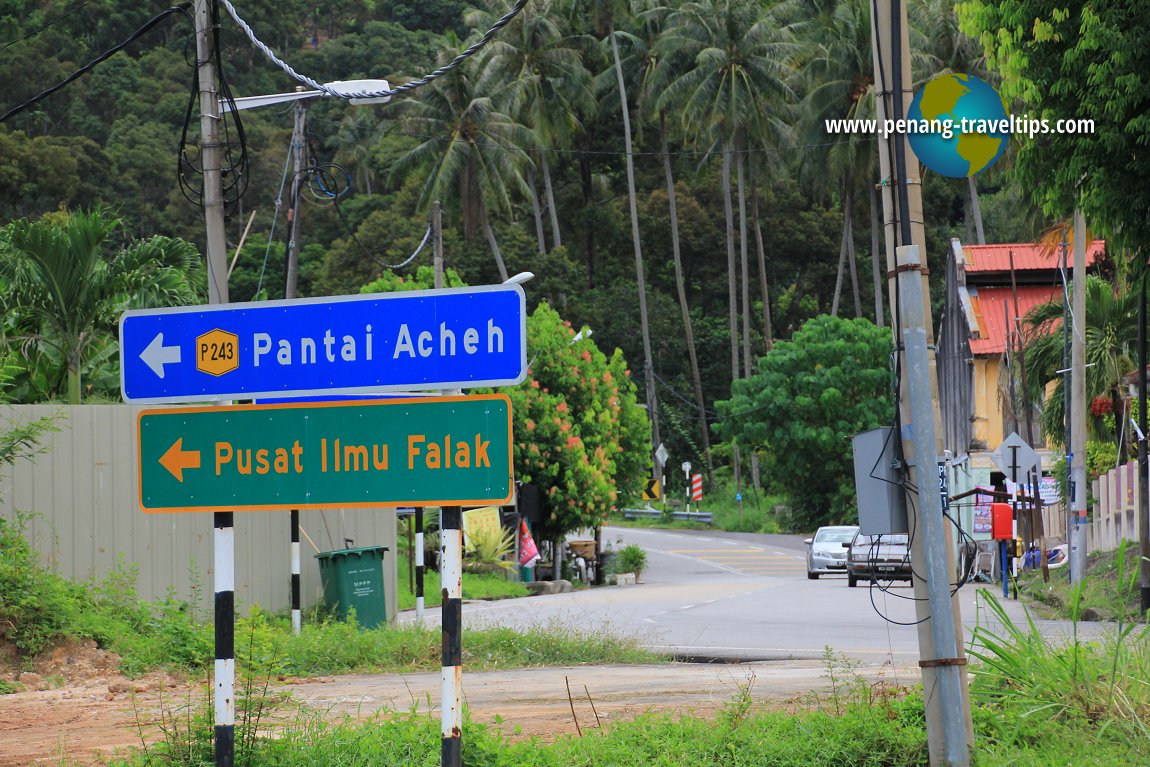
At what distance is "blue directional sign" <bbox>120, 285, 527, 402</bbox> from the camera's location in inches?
230

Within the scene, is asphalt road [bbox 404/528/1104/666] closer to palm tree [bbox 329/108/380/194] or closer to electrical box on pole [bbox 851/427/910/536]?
electrical box on pole [bbox 851/427/910/536]

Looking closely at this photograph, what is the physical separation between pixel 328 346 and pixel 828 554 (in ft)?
91.3

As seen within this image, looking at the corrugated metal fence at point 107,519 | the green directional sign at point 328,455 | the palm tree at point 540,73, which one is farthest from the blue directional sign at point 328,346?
the palm tree at point 540,73

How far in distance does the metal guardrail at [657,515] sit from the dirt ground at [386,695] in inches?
1949

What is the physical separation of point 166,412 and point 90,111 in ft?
205

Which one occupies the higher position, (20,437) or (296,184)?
(296,184)

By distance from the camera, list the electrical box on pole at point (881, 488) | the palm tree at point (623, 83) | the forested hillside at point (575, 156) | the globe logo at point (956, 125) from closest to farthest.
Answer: the electrical box on pole at point (881, 488), the globe logo at point (956, 125), the forested hillside at point (575, 156), the palm tree at point (623, 83)

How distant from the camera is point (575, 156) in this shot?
226ft

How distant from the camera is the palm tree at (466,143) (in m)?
54.7

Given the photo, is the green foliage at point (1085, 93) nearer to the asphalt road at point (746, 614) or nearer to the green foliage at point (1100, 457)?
the asphalt road at point (746, 614)

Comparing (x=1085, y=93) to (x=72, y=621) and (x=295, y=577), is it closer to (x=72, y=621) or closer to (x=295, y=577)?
(x=295, y=577)

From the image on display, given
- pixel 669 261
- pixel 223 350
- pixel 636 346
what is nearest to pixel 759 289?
pixel 669 261

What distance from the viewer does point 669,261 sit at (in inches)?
2689

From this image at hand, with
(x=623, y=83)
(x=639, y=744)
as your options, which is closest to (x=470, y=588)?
(x=639, y=744)
